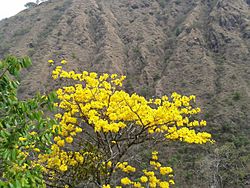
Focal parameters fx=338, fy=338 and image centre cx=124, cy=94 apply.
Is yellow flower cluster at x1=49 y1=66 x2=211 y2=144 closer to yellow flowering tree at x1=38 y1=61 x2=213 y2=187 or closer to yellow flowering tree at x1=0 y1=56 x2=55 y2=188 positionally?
yellow flowering tree at x1=38 y1=61 x2=213 y2=187

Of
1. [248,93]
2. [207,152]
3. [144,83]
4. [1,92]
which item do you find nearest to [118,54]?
[144,83]

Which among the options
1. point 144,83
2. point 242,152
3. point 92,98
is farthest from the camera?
point 144,83

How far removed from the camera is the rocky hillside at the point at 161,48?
110 ft

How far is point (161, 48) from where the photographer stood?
46969mm

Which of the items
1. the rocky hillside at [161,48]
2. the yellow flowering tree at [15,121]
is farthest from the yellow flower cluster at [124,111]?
the rocky hillside at [161,48]

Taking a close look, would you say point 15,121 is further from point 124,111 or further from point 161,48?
point 161,48

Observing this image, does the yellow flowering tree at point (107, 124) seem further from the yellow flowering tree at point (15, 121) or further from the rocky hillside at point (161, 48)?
the rocky hillside at point (161, 48)

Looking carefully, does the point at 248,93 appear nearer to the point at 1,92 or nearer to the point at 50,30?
the point at 50,30

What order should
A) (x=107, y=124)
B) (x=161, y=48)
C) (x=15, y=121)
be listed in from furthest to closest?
(x=161, y=48) < (x=107, y=124) < (x=15, y=121)

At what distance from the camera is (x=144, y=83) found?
4081 cm

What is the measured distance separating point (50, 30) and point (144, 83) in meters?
19.6

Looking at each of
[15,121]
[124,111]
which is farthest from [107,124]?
[15,121]

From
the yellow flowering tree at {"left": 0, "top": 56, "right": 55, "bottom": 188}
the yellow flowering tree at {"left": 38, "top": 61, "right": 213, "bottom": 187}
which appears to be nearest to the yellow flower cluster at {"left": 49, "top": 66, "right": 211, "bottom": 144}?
the yellow flowering tree at {"left": 38, "top": 61, "right": 213, "bottom": 187}

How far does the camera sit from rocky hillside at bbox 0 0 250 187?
3355 cm
